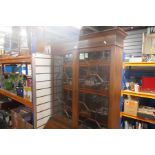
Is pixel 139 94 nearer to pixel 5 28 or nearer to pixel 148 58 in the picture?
pixel 148 58

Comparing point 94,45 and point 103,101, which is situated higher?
point 94,45

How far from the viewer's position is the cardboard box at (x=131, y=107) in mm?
1311

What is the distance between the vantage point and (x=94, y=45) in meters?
1.24

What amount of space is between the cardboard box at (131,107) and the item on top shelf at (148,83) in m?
0.17

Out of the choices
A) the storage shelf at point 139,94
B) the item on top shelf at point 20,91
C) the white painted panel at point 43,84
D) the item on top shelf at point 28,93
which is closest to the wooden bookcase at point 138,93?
the storage shelf at point 139,94

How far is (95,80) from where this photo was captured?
4.27 feet

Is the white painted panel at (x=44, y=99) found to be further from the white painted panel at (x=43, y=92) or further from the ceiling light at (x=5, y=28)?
the ceiling light at (x=5, y=28)
